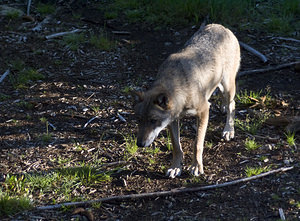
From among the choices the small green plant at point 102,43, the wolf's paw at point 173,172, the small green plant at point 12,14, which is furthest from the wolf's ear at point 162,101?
the small green plant at point 12,14

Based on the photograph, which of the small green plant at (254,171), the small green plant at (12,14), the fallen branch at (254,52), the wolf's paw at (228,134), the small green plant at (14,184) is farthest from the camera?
the small green plant at (12,14)

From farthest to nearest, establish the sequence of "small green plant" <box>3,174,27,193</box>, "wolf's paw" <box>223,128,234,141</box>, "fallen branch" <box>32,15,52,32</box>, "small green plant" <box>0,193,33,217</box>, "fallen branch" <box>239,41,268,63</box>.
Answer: "fallen branch" <box>32,15,52,32</box> → "fallen branch" <box>239,41,268,63</box> → "wolf's paw" <box>223,128,234,141</box> → "small green plant" <box>3,174,27,193</box> → "small green plant" <box>0,193,33,217</box>

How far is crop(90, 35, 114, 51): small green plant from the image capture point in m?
9.17

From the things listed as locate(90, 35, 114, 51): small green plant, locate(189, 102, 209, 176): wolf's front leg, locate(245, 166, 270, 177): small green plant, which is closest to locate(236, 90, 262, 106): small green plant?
locate(189, 102, 209, 176): wolf's front leg

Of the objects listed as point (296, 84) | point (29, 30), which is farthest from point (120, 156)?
point (29, 30)

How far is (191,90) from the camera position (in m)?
5.57

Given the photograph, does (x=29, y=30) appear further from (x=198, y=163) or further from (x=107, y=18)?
(x=198, y=163)

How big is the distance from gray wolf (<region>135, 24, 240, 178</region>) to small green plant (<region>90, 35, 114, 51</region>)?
3.07 m

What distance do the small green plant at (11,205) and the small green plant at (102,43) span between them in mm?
5001

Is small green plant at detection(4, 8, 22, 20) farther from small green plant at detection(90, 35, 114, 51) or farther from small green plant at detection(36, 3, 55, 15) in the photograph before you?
small green plant at detection(90, 35, 114, 51)

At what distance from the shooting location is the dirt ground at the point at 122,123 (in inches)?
196

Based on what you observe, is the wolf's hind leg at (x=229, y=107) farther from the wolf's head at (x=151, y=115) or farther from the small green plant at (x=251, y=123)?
the wolf's head at (x=151, y=115)

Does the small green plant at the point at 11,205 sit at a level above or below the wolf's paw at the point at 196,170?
above

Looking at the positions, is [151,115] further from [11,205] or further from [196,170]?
[11,205]
